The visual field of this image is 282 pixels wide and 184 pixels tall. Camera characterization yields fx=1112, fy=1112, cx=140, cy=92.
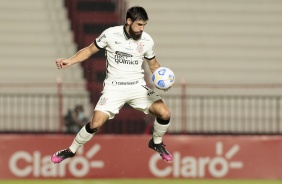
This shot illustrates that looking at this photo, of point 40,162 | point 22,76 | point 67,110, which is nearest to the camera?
point 40,162

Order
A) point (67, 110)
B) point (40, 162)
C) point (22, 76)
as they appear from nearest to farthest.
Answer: point (40, 162), point (67, 110), point (22, 76)

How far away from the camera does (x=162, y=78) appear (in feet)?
48.6

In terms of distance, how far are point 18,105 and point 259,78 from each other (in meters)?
5.66

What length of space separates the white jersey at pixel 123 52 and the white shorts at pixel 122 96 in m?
0.08

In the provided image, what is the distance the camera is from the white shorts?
1521cm

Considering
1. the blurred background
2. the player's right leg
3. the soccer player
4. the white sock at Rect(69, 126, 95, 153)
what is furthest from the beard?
the blurred background

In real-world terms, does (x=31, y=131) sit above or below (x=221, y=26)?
below

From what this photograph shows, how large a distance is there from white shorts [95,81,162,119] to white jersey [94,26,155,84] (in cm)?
8

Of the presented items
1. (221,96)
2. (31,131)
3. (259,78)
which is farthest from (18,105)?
(259,78)

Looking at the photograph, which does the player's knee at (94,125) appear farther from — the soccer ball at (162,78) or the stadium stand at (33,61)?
the stadium stand at (33,61)

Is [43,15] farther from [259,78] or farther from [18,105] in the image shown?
[259,78]

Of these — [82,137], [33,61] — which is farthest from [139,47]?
[33,61]

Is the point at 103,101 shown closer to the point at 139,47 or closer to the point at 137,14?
the point at 139,47

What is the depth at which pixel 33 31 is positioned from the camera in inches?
987
